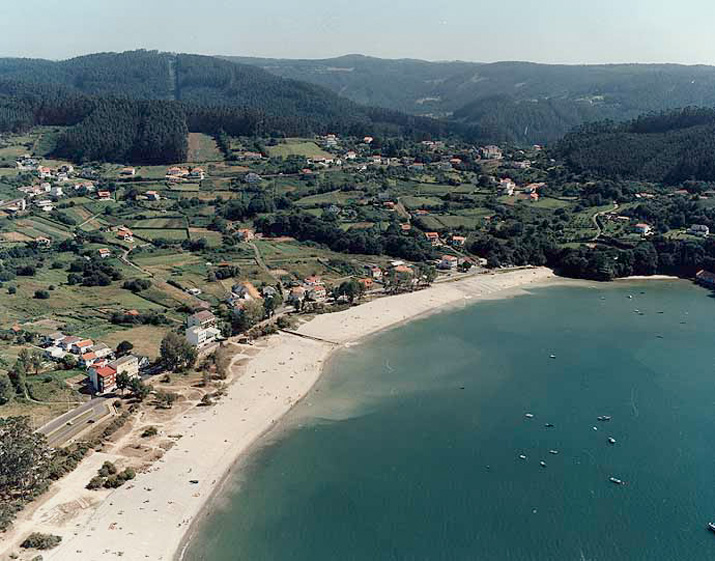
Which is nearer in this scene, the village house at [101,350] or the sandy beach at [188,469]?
the sandy beach at [188,469]

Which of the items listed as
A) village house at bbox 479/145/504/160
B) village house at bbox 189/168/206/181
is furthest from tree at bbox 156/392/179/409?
village house at bbox 479/145/504/160

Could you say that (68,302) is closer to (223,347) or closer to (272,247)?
(223,347)

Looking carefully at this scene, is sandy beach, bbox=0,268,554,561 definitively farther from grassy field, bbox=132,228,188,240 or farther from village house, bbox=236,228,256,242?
grassy field, bbox=132,228,188,240

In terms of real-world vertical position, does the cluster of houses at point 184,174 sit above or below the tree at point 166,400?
above

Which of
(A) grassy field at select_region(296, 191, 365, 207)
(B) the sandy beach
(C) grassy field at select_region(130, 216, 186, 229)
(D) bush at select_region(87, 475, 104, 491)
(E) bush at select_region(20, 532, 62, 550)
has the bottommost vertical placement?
(B) the sandy beach

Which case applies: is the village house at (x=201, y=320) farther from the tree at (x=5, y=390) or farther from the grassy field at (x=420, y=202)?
the grassy field at (x=420, y=202)

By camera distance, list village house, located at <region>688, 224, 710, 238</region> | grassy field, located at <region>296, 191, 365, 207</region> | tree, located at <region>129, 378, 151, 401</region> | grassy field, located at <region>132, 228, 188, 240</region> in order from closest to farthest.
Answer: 1. tree, located at <region>129, 378, 151, 401</region>
2. grassy field, located at <region>132, 228, 188, 240</region>
3. village house, located at <region>688, 224, 710, 238</region>
4. grassy field, located at <region>296, 191, 365, 207</region>

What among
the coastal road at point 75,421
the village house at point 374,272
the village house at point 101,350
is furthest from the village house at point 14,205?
the coastal road at point 75,421
